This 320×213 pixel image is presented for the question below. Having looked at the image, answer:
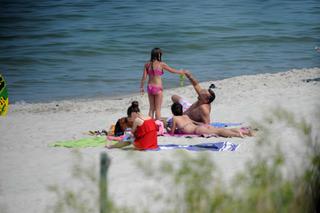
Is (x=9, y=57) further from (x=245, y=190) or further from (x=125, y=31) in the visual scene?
(x=245, y=190)

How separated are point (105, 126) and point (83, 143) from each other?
159cm

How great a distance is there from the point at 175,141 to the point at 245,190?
539 cm

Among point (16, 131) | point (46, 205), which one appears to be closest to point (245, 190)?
point (46, 205)

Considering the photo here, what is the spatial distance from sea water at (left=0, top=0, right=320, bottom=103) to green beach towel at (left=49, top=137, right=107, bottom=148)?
6164mm

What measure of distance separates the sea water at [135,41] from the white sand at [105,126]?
2.12 metres

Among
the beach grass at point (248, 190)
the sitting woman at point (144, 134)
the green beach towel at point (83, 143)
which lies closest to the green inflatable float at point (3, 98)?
the green beach towel at point (83, 143)

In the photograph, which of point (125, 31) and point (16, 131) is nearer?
point (16, 131)

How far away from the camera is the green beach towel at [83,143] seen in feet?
29.6

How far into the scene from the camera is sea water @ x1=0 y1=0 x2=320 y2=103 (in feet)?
58.7

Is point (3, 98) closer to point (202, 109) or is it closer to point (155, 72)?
point (155, 72)

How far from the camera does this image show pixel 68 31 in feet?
94.4

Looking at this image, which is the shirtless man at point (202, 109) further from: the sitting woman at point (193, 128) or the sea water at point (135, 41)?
the sea water at point (135, 41)

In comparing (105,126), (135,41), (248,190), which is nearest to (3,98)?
(105,126)

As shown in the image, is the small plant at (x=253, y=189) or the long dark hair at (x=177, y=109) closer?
the small plant at (x=253, y=189)
